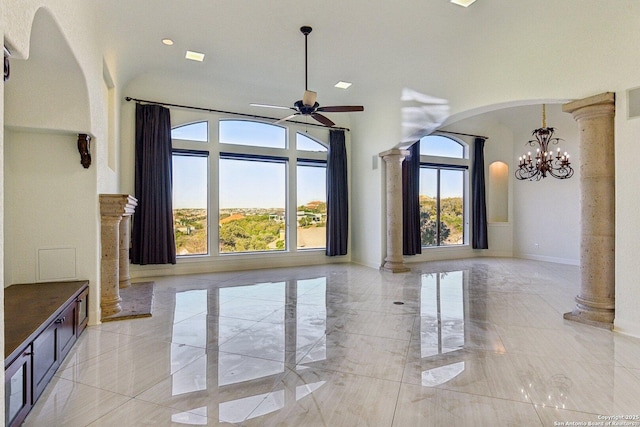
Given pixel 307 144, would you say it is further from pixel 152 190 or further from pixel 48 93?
pixel 48 93

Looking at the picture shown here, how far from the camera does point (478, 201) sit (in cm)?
959

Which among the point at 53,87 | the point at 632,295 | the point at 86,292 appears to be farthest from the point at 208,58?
the point at 632,295

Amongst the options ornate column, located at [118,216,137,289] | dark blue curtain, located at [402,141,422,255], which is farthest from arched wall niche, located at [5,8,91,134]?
dark blue curtain, located at [402,141,422,255]

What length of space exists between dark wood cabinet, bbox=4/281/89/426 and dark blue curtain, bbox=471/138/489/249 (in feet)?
29.4

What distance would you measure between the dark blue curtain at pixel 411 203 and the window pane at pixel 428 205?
1.88 feet

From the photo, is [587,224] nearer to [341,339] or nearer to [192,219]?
[341,339]

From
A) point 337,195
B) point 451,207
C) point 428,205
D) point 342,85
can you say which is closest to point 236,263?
point 337,195

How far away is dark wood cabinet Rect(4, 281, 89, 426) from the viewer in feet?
6.61

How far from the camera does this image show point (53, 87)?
329cm

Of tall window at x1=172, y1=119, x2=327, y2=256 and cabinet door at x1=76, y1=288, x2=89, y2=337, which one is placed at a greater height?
tall window at x1=172, y1=119, x2=327, y2=256

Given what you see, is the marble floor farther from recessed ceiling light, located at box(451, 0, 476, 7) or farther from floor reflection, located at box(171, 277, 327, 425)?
recessed ceiling light, located at box(451, 0, 476, 7)

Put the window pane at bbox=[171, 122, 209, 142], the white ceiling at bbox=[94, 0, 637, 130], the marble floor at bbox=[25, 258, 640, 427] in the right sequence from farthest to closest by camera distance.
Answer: the window pane at bbox=[171, 122, 209, 142] → the white ceiling at bbox=[94, 0, 637, 130] → the marble floor at bbox=[25, 258, 640, 427]

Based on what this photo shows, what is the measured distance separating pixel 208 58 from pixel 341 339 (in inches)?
194

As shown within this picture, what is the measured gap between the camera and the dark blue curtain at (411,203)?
8.57m
